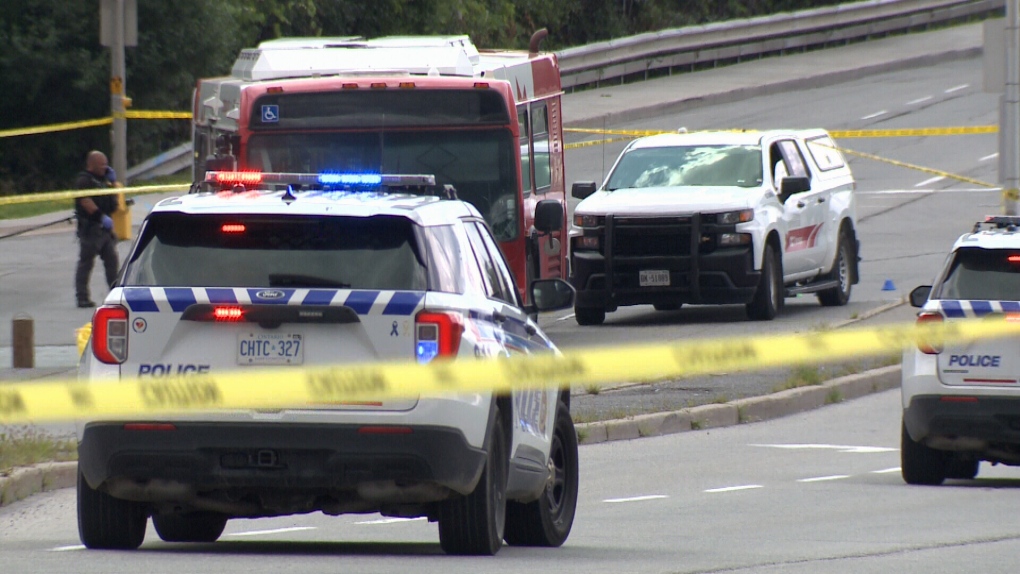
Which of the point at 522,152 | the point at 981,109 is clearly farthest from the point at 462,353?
the point at 981,109

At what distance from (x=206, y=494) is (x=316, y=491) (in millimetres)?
496

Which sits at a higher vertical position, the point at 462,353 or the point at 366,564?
the point at 462,353

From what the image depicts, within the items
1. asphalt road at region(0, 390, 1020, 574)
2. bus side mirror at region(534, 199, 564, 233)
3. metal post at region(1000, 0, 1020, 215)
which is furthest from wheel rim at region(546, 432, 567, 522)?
metal post at region(1000, 0, 1020, 215)

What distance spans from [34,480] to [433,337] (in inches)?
184

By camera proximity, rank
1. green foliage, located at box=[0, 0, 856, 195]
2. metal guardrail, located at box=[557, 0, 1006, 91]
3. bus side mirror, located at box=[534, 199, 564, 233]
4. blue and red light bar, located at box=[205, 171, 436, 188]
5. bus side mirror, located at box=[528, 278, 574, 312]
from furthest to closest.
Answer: metal guardrail, located at box=[557, 0, 1006, 91], green foliage, located at box=[0, 0, 856, 195], bus side mirror, located at box=[534, 199, 564, 233], bus side mirror, located at box=[528, 278, 574, 312], blue and red light bar, located at box=[205, 171, 436, 188]

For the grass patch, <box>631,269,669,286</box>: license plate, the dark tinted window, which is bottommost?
the grass patch

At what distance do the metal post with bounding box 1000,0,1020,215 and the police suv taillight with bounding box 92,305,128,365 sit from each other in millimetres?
15340

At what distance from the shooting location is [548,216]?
693 inches

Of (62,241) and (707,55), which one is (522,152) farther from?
(707,55)

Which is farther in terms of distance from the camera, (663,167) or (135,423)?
(663,167)

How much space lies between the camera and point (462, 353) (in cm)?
839

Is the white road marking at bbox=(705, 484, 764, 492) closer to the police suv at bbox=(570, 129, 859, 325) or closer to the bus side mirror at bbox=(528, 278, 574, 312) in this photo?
the bus side mirror at bbox=(528, 278, 574, 312)

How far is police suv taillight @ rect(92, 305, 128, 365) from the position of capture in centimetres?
842

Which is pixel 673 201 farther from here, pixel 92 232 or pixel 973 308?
pixel 973 308
